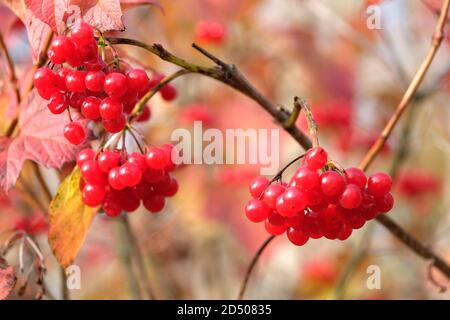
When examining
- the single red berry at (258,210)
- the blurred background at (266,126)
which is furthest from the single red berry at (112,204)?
the blurred background at (266,126)

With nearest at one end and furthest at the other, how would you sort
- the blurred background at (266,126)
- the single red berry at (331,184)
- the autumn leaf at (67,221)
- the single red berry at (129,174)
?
the single red berry at (331,184) < the single red berry at (129,174) < the autumn leaf at (67,221) < the blurred background at (266,126)

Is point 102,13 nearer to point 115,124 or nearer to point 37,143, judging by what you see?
point 115,124

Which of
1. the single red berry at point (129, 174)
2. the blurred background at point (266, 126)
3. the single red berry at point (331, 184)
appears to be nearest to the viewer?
the single red berry at point (331, 184)

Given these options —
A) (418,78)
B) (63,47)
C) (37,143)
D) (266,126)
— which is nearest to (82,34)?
(63,47)

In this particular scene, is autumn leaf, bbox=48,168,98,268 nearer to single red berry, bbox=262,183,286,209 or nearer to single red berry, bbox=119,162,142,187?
single red berry, bbox=119,162,142,187

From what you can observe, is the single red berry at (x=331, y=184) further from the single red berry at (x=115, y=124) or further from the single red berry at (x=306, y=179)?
the single red berry at (x=115, y=124)

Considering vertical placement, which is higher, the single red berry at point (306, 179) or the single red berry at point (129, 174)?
the single red berry at point (129, 174)

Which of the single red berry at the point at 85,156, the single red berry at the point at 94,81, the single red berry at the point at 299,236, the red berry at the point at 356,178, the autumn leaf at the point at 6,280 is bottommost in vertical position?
the autumn leaf at the point at 6,280

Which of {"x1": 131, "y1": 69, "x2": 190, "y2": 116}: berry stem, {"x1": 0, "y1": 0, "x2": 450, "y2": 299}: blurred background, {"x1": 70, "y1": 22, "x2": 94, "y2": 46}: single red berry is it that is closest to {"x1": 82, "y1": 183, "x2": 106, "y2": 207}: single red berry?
{"x1": 131, "y1": 69, "x2": 190, "y2": 116}: berry stem
